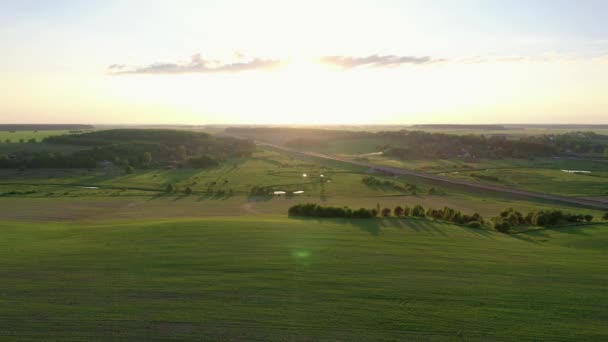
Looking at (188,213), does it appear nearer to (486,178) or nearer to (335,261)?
(335,261)

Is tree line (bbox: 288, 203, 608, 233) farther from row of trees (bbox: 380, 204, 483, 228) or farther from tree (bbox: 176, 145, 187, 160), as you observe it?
tree (bbox: 176, 145, 187, 160)

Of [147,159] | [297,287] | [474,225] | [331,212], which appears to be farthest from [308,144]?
[297,287]

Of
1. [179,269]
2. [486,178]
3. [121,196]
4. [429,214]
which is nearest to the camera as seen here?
[179,269]

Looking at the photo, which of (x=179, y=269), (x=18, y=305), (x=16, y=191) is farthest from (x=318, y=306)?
(x=16, y=191)

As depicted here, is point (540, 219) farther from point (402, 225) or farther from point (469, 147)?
Answer: point (469, 147)

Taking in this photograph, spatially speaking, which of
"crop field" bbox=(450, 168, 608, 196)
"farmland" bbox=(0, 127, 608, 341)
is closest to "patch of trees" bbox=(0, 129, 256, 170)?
"farmland" bbox=(0, 127, 608, 341)

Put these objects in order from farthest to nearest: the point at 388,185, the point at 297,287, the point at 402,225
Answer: the point at 388,185
the point at 402,225
the point at 297,287
